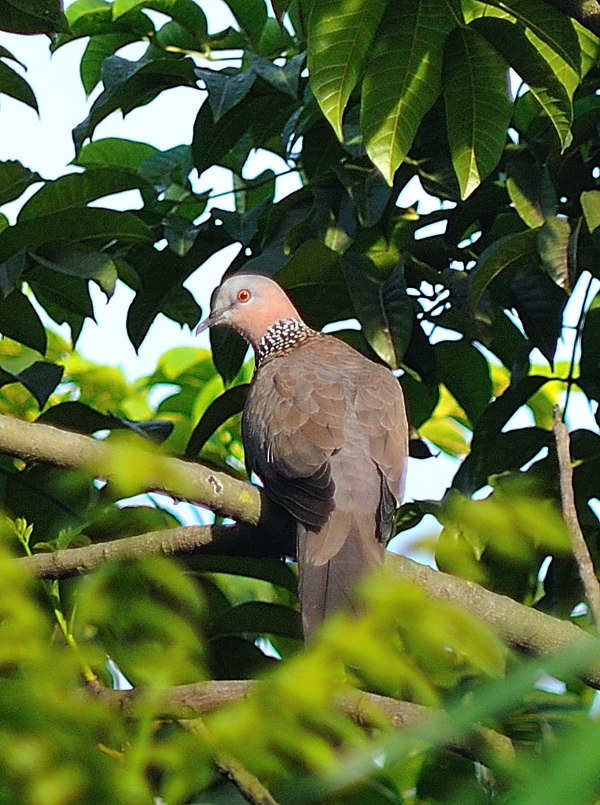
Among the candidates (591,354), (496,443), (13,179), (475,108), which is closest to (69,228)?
(13,179)

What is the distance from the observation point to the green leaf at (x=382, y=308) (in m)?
3.02

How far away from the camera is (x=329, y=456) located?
3.09 meters

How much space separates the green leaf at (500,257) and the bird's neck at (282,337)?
0.95 m

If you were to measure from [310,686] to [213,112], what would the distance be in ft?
7.87

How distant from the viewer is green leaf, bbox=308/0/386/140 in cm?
238

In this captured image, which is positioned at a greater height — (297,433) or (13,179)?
(13,179)

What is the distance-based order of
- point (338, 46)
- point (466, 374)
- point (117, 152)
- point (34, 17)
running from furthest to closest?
point (117, 152), point (466, 374), point (34, 17), point (338, 46)

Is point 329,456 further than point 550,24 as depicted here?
Yes

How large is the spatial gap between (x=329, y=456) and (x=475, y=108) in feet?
3.01

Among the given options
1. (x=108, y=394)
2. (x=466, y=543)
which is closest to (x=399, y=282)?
(x=466, y=543)

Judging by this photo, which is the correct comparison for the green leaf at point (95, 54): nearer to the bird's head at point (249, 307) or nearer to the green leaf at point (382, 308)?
the bird's head at point (249, 307)

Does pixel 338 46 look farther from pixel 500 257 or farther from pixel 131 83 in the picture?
pixel 131 83

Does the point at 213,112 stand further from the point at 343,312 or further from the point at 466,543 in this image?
the point at 466,543

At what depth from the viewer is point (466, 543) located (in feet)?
7.97
